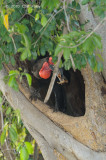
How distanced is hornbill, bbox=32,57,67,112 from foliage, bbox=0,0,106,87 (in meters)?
0.46

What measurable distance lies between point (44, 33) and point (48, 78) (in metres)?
1.20

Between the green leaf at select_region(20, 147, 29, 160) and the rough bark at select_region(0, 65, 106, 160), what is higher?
the green leaf at select_region(20, 147, 29, 160)

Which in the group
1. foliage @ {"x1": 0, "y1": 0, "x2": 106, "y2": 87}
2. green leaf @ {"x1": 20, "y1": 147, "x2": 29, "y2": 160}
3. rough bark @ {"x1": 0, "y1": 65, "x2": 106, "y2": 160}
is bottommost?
rough bark @ {"x1": 0, "y1": 65, "x2": 106, "y2": 160}

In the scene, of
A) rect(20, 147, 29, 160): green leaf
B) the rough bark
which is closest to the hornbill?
the rough bark

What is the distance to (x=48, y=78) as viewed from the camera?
120 inches

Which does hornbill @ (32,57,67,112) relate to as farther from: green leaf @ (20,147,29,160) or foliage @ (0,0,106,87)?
green leaf @ (20,147,29,160)

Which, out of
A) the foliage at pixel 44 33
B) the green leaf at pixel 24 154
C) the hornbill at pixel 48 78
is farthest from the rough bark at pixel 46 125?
the green leaf at pixel 24 154

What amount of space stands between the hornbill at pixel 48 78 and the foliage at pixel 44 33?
46 centimetres

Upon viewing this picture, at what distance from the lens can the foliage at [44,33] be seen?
1542mm

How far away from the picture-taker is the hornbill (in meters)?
2.63

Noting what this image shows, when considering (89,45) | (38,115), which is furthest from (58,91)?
(89,45)

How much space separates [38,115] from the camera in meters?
2.52

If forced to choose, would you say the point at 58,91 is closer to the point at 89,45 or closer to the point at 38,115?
the point at 38,115

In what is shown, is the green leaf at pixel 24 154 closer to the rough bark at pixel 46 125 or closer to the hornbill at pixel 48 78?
the rough bark at pixel 46 125
